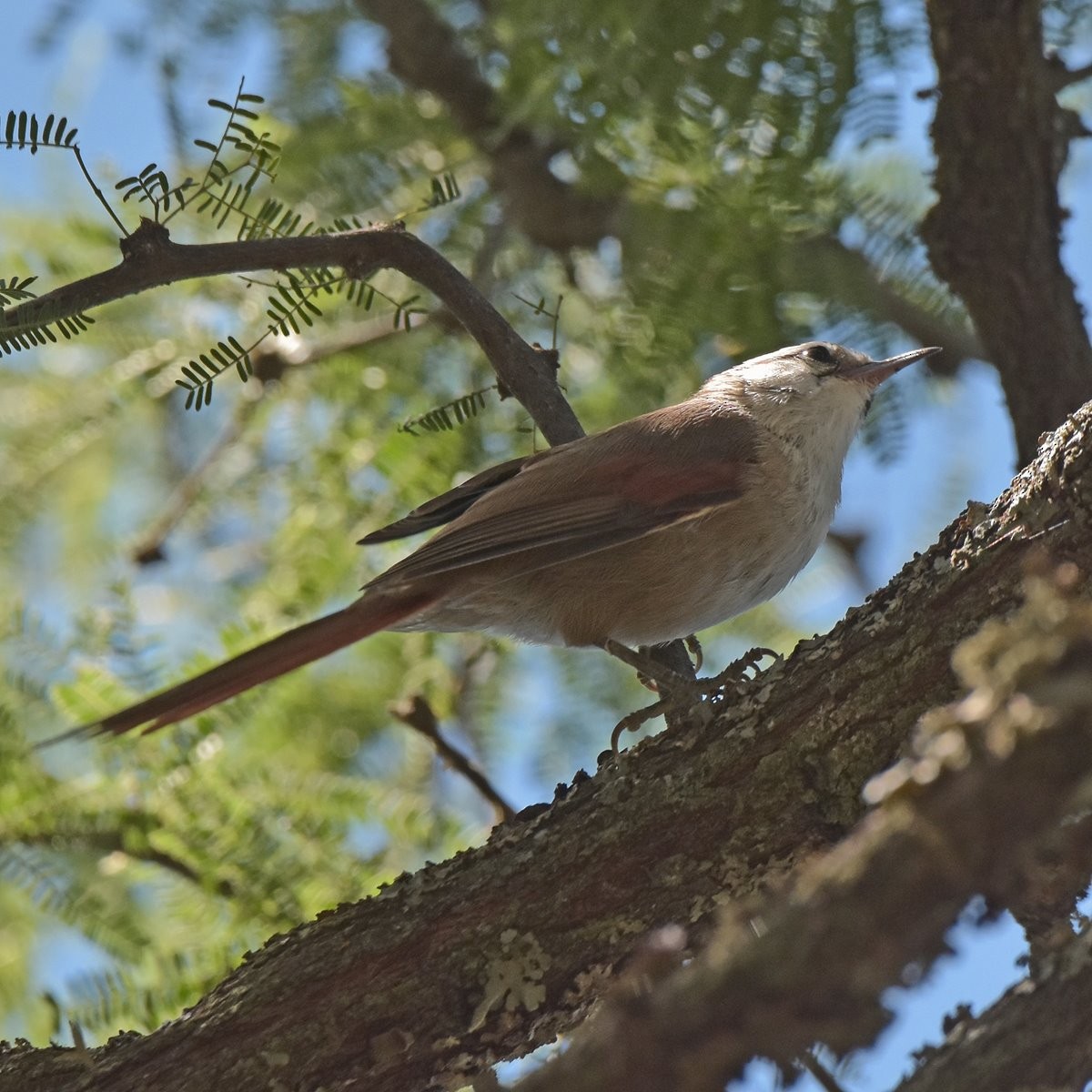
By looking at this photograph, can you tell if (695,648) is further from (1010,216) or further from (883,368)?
(1010,216)

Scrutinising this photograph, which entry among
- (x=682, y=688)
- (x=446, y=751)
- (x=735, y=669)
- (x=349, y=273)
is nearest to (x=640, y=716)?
(x=682, y=688)

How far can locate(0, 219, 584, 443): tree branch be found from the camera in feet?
9.18

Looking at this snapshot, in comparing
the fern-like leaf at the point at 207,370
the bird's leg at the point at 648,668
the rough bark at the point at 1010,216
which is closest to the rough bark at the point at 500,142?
the rough bark at the point at 1010,216

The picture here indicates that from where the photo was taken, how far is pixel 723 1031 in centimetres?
164

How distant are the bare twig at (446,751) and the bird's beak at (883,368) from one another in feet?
5.89

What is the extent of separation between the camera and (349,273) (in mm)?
3219

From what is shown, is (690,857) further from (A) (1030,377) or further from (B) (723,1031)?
(A) (1030,377)

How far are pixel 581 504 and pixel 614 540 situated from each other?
0.43 ft

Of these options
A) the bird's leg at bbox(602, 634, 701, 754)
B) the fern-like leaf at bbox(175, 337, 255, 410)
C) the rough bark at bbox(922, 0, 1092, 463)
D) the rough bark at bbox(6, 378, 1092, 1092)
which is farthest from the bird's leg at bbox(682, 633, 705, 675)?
the fern-like leaf at bbox(175, 337, 255, 410)

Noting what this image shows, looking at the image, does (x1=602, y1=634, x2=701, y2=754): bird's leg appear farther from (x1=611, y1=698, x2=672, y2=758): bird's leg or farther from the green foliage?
the green foliage

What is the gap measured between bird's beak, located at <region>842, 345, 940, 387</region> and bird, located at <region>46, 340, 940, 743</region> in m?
0.46

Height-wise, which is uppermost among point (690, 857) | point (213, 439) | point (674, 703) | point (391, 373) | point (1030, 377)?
point (213, 439)

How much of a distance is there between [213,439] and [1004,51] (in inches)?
151

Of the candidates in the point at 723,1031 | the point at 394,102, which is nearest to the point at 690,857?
the point at 723,1031
